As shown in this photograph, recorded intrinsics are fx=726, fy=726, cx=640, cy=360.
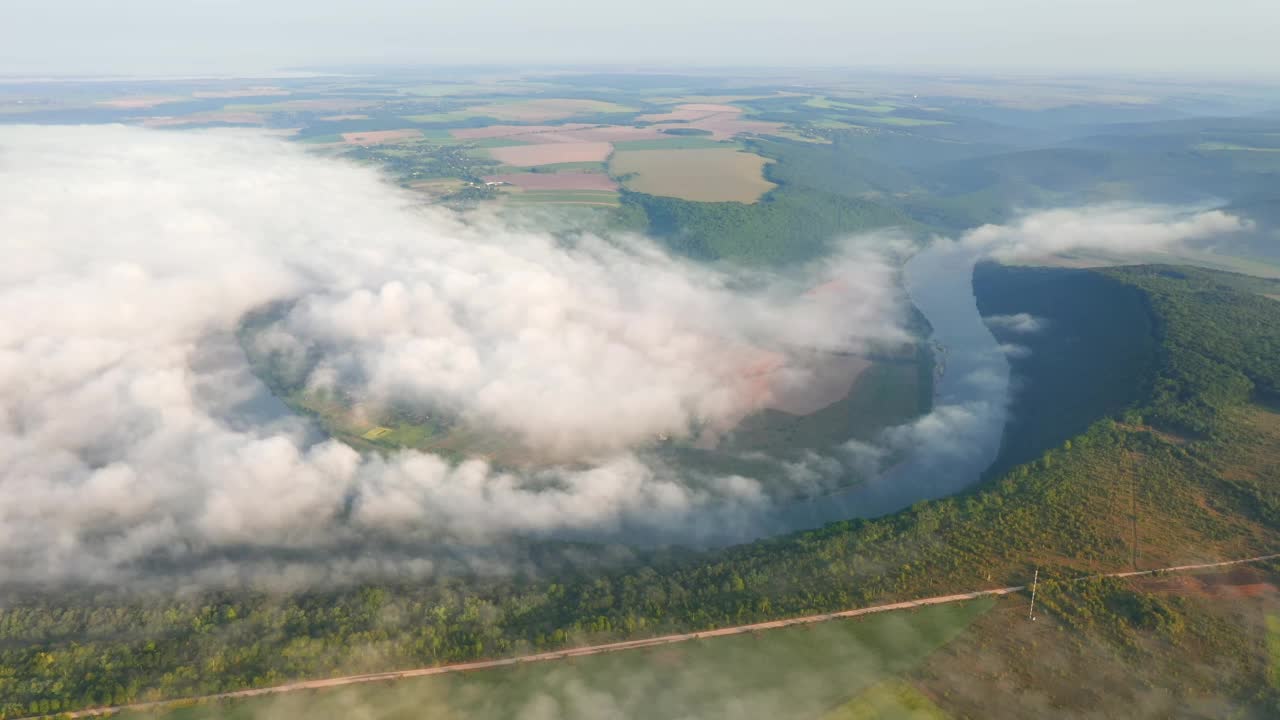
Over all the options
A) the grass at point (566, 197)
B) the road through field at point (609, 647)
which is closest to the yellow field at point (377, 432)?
the road through field at point (609, 647)

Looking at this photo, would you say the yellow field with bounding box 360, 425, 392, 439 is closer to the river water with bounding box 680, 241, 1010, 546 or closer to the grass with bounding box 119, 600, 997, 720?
the river water with bounding box 680, 241, 1010, 546

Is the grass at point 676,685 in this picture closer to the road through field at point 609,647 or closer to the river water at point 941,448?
the road through field at point 609,647

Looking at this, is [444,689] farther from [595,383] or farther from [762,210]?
[762,210]

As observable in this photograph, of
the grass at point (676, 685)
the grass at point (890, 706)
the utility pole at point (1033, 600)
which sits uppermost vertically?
the utility pole at point (1033, 600)

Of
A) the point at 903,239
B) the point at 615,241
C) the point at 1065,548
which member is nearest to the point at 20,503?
the point at 1065,548

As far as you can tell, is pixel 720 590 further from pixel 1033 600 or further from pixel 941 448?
pixel 941 448

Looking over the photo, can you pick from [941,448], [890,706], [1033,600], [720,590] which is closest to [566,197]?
[941,448]
